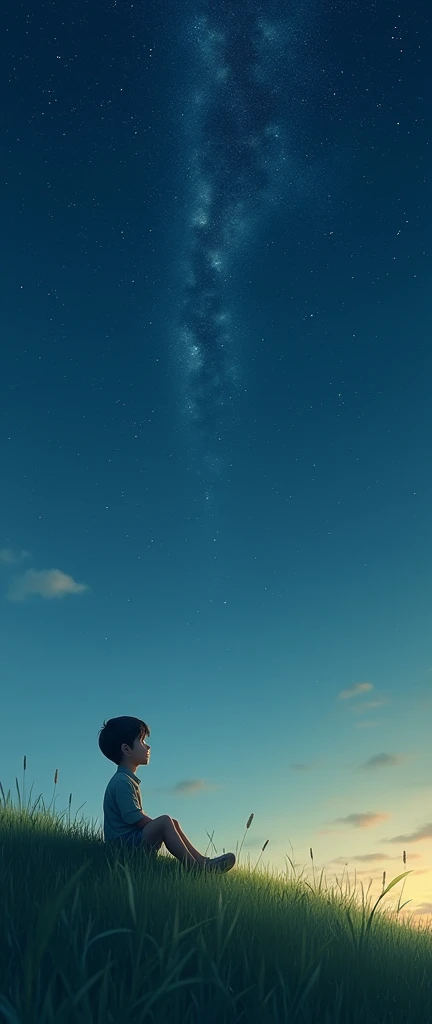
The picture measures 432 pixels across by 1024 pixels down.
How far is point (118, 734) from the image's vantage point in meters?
7.45

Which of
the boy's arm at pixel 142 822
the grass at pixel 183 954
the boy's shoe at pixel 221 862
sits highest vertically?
the boy's arm at pixel 142 822

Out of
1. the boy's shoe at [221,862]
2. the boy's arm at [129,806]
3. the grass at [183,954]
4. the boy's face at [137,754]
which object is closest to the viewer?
the grass at [183,954]

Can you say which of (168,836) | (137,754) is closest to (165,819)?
(168,836)

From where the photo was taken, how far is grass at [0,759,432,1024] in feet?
8.22

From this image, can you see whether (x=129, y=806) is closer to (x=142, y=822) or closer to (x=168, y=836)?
(x=142, y=822)

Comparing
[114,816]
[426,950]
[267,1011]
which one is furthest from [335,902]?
[267,1011]

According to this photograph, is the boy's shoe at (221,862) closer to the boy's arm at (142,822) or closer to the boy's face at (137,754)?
the boy's arm at (142,822)

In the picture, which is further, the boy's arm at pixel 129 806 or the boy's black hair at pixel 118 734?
the boy's black hair at pixel 118 734

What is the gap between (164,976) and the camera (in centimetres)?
274

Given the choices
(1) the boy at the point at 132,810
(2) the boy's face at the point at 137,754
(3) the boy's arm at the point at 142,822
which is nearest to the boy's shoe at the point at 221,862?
(1) the boy at the point at 132,810

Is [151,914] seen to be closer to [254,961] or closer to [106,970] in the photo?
[254,961]

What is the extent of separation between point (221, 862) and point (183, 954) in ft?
10.2

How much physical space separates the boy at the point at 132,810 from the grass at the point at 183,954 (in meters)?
0.44

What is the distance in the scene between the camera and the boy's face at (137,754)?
735 centimetres
